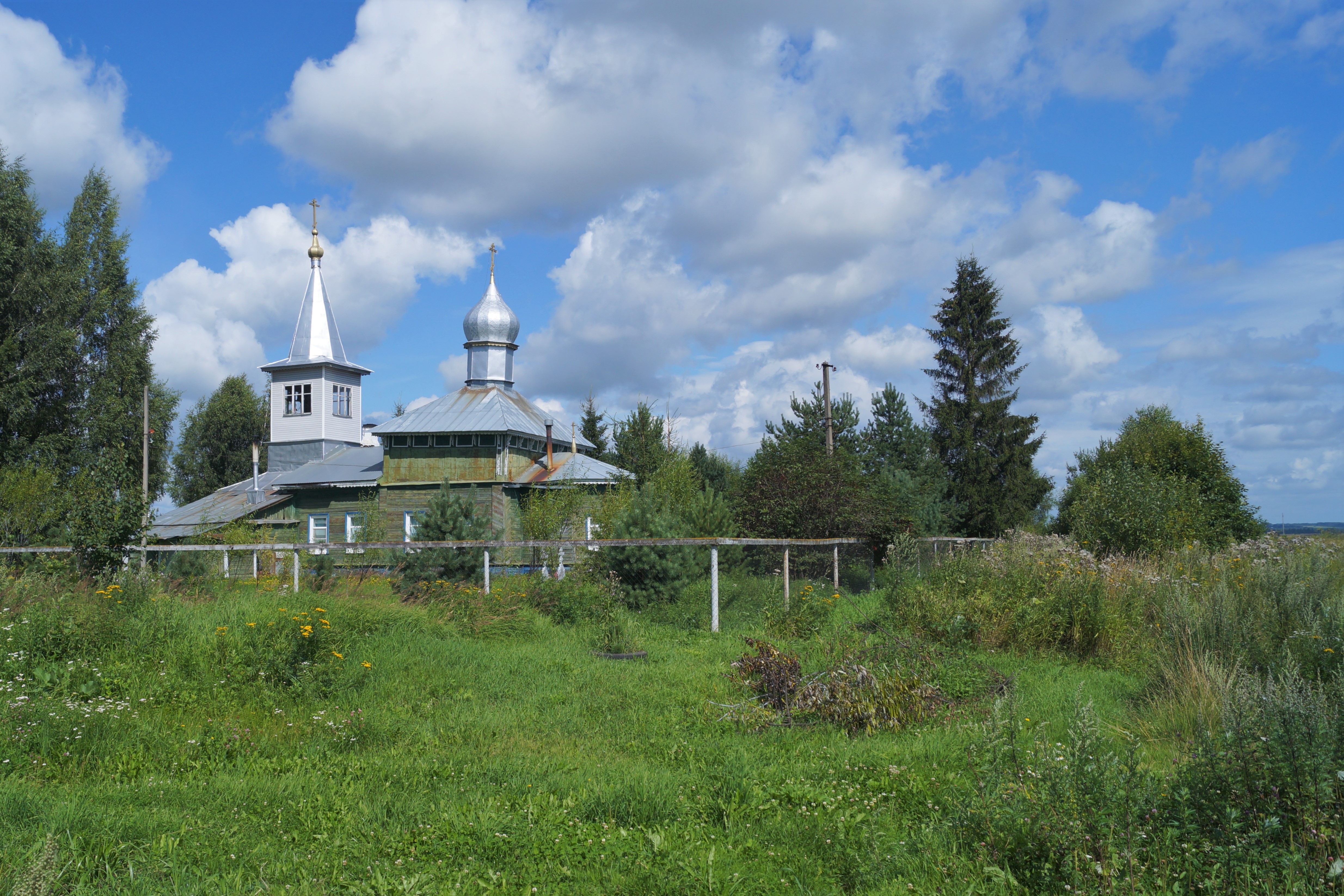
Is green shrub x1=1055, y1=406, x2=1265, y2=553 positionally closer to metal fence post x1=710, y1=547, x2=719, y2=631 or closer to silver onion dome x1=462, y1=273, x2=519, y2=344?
metal fence post x1=710, y1=547, x2=719, y2=631

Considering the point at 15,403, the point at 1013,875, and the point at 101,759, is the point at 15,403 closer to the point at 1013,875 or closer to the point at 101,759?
the point at 101,759

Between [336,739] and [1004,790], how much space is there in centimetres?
478

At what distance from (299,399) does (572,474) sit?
660 inches

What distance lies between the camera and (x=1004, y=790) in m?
4.14

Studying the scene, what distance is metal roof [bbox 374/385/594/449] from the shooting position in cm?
2977

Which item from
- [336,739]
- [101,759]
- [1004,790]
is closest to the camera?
[1004,790]

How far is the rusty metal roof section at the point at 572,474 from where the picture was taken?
2752 cm

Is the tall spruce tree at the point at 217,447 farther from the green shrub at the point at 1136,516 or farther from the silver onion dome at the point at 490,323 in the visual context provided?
the green shrub at the point at 1136,516

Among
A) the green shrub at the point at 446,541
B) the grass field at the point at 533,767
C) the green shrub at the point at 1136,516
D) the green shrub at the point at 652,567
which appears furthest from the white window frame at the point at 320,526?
the green shrub at the point at 1136,516

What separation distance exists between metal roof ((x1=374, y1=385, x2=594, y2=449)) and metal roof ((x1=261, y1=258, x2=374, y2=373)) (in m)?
8.22

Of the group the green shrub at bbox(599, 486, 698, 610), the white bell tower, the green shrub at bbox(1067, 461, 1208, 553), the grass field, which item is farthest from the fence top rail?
the white bell tower

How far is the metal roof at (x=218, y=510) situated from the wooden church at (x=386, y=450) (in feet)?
0.32

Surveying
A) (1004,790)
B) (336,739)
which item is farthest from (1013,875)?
(336,739)

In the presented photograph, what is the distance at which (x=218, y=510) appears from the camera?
114ft
